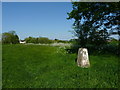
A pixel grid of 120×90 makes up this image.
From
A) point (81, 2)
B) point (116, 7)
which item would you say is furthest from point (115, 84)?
point (81, 2)

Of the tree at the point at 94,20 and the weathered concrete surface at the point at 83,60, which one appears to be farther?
the tree at the point at 94,20

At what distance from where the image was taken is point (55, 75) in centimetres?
803

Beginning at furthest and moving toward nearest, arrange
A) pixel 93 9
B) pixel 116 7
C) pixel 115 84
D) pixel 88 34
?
pixel 88 34
pixel 93 9
pixel 116 7
pixel 115 84

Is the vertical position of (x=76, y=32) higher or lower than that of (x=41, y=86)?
higher

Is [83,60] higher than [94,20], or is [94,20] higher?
[94,20]

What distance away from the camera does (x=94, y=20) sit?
667 inches

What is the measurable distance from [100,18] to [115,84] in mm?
11084

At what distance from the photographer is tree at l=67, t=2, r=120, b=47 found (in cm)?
1576

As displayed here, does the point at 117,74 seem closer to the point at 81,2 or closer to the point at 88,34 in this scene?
the point at 81,2

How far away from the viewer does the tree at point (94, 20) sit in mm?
15759

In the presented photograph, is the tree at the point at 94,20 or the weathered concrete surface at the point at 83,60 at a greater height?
the tree at the point at 94,20

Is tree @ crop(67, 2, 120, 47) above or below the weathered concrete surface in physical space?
above

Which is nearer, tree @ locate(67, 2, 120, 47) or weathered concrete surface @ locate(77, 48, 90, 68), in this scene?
weathered concrete surface @ locate(77, 48, 90, 68)

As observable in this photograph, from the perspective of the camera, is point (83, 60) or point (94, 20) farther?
point (94, 20)
